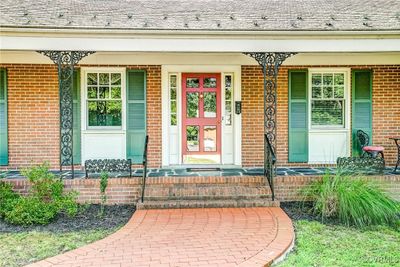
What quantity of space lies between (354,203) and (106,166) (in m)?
4.34

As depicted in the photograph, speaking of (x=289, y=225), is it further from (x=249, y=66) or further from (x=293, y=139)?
(x=249, y=66)

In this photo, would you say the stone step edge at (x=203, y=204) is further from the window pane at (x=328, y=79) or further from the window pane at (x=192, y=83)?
the window pane at (x=328, y=79)

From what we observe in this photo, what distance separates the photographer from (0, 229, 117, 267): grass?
4.23 m

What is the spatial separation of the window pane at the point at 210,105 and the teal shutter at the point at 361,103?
3.24 m

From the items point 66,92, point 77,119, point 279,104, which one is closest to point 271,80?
point 279,104

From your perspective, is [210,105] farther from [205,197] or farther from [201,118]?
[205,197]

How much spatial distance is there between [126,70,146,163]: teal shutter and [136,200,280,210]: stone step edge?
234 cm

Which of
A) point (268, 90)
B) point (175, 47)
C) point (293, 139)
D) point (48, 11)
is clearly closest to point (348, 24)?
point (268, 90)

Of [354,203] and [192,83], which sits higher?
[192,83]

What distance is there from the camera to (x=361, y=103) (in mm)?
8695

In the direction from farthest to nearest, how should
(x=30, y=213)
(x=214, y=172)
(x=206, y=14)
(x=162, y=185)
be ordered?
(x=206, y=14) < (x=214, y=172) < (x=162, y=185) < (x=30, y=213)

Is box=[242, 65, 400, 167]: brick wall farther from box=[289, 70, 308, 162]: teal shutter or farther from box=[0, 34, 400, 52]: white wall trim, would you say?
box=[0, 34, 400, 52]: white wall trim

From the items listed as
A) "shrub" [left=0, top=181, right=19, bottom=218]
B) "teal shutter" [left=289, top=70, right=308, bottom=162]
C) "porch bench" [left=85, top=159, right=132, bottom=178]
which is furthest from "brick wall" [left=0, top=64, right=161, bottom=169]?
"teal shutter" [left=289, top=70, right=308, bottom=162]

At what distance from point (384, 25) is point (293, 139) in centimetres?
303
